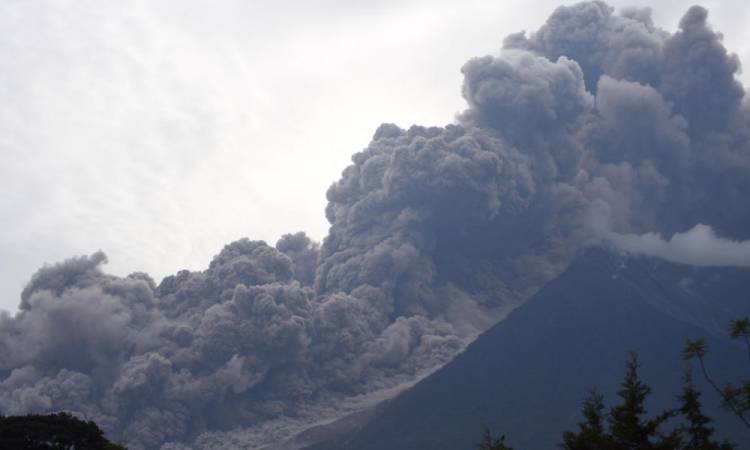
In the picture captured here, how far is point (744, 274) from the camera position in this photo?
114 m

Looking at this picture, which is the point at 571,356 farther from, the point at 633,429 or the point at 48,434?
the point at 633,429

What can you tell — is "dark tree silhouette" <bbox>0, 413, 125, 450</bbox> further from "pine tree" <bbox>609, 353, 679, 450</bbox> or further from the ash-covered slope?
the ash-covered slope

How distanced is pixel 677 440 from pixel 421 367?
69.9 m

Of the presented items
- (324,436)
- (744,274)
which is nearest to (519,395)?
(324,436)

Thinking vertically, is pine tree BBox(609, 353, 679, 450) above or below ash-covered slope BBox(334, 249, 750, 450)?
below

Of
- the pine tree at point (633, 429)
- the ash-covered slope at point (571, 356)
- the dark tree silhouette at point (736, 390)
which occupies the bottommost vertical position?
→ the pine tree at point (633, 429)

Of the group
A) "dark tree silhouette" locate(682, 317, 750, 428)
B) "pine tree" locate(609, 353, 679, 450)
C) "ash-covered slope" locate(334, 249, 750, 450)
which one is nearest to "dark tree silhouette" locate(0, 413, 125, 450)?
"pine tree" locate(609, 353, 679, 450)

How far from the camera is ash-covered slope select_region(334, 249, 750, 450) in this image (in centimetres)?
8312

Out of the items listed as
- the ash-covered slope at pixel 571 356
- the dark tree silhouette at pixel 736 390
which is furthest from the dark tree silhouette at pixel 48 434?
the ash-covered slope at pixel 571 356

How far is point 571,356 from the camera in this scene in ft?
316

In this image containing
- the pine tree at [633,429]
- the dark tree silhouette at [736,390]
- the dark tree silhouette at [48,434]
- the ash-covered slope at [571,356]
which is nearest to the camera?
the pine tree at [633,429]

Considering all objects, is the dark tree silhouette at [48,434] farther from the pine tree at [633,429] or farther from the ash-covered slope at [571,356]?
the ash-covered slope at [571,356]

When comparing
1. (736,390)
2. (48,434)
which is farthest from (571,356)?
(736,390)

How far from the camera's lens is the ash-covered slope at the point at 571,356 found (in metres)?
83.1
